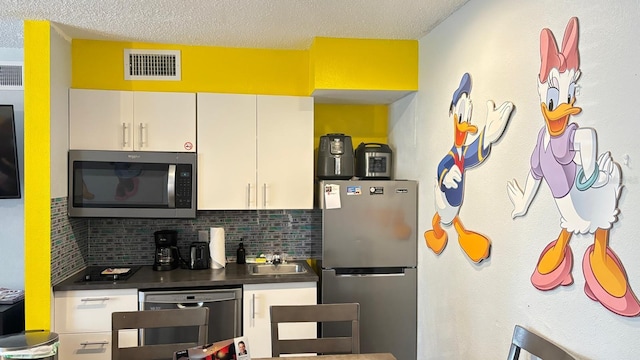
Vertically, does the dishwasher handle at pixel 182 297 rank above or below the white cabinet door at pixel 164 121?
below

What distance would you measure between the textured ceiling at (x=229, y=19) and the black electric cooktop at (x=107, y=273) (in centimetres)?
158

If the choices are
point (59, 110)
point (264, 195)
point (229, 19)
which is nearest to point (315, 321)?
point (264, 195)

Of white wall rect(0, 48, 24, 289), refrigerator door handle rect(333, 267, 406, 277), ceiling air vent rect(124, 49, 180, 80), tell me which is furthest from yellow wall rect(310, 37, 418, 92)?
white wall rect(0, 48, 24, 289)

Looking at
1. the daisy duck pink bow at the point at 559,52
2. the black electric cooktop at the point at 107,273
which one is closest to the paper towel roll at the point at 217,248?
the black electric cooktop at the point at 107,273

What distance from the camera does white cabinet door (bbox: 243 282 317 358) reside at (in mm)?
3074

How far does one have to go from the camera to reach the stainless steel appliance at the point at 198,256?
3316 mm

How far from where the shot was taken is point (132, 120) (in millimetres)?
3205

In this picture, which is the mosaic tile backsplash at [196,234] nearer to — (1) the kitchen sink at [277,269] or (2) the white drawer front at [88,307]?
(1) the kitchen sink at [277,269]

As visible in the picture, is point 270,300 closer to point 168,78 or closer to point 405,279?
point 405,279

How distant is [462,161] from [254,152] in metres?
1.47

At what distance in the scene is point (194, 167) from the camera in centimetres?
324

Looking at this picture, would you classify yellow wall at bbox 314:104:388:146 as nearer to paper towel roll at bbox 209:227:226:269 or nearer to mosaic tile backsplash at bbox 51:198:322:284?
mosaic tile backsplash at bbox 51:198:322:284

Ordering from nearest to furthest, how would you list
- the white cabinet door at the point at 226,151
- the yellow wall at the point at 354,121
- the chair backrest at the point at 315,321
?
1. the chair backrest at the point at 315,321
2. the white cabinet door at the point at 226,151
3. the yellow wall at the point at 354,121

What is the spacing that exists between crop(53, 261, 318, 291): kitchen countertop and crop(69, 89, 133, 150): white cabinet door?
877mm
